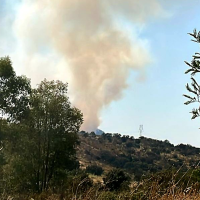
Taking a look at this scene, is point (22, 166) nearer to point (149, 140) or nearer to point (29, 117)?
point (29, 117)

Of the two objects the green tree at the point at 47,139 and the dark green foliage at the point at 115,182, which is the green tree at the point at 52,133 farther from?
the dark green foliage at the point at 115,182

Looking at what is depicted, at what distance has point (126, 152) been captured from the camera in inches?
5418

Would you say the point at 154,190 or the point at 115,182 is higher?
the point at 154,190

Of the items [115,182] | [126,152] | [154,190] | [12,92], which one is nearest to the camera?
[154,190]

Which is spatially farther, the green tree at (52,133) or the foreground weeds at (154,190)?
the green tree at (52,133)

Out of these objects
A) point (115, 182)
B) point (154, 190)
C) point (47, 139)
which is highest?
point (47, 139)

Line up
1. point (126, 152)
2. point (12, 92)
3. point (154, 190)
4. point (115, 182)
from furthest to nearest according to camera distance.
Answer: point (126, 152) → point (12, 92) → point (115, 182) → point (154, 190)

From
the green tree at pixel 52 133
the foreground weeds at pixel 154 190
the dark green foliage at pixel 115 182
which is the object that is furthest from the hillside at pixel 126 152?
the foreground weeds at pixel 154 190

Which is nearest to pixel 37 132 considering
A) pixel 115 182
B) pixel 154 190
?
pixel 115 182

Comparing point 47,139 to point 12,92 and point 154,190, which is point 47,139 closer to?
point 12,92

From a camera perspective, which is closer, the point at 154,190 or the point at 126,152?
the point at 154,190

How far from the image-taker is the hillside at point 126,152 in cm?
11523

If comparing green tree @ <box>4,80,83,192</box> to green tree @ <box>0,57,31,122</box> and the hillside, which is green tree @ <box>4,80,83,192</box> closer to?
green tree @ <box>0,57,31,122</box>

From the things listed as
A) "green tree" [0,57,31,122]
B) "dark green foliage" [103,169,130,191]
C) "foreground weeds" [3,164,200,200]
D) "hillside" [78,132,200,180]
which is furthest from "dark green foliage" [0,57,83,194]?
"hillside" [78,132,200,180]
